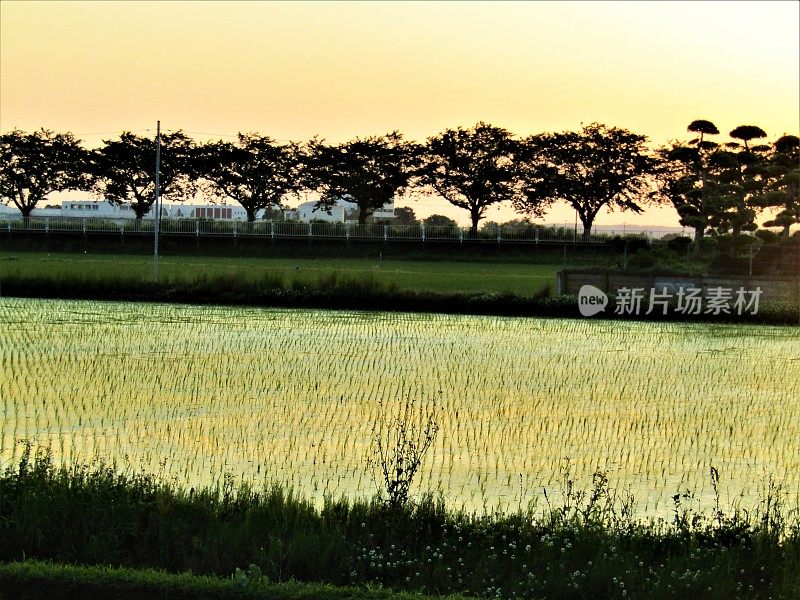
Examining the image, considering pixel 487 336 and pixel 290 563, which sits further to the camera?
pixel 487 336

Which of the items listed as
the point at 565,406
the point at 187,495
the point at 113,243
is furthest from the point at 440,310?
the point at 113,243

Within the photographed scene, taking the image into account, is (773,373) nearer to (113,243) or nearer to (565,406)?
(565,406)

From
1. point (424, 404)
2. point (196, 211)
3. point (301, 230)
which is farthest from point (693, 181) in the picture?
point (424, 404)

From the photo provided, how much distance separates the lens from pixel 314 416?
1076 cm

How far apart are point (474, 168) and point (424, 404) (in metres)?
44.9

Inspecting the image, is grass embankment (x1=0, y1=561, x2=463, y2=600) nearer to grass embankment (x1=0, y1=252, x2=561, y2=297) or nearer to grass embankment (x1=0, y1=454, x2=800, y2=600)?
grass embankment (x1=0, y1=454, x2=800, y2=600)

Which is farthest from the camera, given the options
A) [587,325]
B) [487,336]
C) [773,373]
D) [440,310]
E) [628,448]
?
[440,310]

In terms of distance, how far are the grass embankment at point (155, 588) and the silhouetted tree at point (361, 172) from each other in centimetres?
4990

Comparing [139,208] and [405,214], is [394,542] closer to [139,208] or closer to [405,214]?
[139,208]

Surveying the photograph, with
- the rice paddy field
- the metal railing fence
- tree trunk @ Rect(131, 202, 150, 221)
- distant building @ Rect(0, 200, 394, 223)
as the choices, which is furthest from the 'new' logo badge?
distant building @ Rect(0, 200, 394, 223)

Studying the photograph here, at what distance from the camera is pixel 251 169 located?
5550 centimetres

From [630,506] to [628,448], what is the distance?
9.57ft

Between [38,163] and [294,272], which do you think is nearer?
[294,272]

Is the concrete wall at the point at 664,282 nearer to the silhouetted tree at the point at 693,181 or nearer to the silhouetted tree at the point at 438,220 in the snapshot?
the silhouetted tree at the point at 693,181
